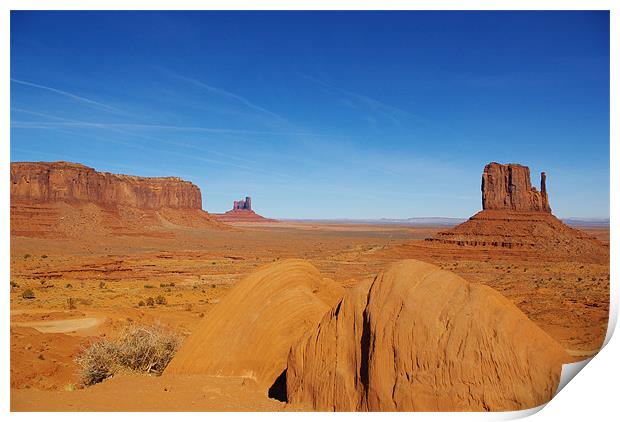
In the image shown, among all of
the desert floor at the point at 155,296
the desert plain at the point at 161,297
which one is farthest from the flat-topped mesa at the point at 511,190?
the desert floor at the point at 155,296

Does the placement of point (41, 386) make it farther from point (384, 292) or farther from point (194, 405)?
point (384, 292)

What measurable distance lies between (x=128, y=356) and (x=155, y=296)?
58.5 feet

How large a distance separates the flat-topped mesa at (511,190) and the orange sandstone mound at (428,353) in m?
66.1

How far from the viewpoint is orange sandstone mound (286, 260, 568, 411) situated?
5586 millimetres

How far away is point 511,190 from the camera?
68438 millimetres

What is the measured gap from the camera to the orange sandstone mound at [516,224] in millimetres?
54875

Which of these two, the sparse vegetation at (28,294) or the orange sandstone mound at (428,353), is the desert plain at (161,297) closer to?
the sparse vegetation at (28,294)

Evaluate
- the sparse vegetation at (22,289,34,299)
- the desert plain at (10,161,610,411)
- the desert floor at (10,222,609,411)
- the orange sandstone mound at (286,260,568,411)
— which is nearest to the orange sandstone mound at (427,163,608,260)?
the desert plain at (10,161,610,411)

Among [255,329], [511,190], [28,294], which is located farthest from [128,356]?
[511,190]

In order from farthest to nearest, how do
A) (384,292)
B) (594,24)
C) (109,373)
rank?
(109,373)
(594,24)
(384,292)

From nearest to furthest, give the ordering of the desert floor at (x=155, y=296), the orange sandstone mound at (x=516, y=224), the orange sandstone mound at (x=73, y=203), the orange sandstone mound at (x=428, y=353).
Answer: the orange sandstone mound at (x=428, y=353)
the desert floor at (x=155, y=296)
the orange sandstone mound at (x=516, y=224)
the orange sandstone mound at (x=73, y=203)

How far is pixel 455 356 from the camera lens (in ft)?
18.6
